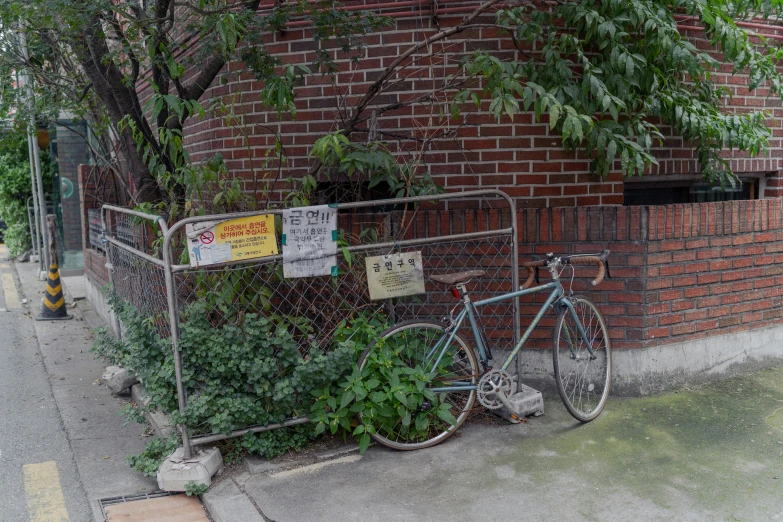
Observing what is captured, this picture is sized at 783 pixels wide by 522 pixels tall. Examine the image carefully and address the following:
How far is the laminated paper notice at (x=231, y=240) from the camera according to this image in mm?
4293

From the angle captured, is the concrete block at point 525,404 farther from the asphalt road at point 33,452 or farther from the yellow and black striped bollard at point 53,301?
the yellow and black striped bollard at point 53,301

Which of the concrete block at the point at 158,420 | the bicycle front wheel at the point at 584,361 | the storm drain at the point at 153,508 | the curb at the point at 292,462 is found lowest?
the storm drain at the point at 153,508

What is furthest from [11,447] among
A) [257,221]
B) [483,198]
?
[483,198]

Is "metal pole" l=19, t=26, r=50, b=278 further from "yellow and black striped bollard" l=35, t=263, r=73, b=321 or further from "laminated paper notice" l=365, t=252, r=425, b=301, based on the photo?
"laminated paper notice" l=365, t=252, r=425, b=301

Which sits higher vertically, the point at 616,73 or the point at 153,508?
the point at 616,73

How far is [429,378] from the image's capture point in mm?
4562

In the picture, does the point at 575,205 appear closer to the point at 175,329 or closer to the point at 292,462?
the point at 292,462

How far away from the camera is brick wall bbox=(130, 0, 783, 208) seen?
5.56 metres

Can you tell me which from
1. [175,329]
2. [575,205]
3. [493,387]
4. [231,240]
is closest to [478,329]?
[493,387]

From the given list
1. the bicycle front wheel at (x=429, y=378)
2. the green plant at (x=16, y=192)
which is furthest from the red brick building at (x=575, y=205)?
the green plant at (x=16, y=192)

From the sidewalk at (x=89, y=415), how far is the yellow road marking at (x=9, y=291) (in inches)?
70.9

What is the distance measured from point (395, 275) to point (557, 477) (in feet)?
5.16

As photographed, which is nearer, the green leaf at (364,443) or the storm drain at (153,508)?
the storm drain at (153,508)

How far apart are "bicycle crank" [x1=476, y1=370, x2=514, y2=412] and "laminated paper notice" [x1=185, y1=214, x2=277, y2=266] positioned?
1.56 meters
